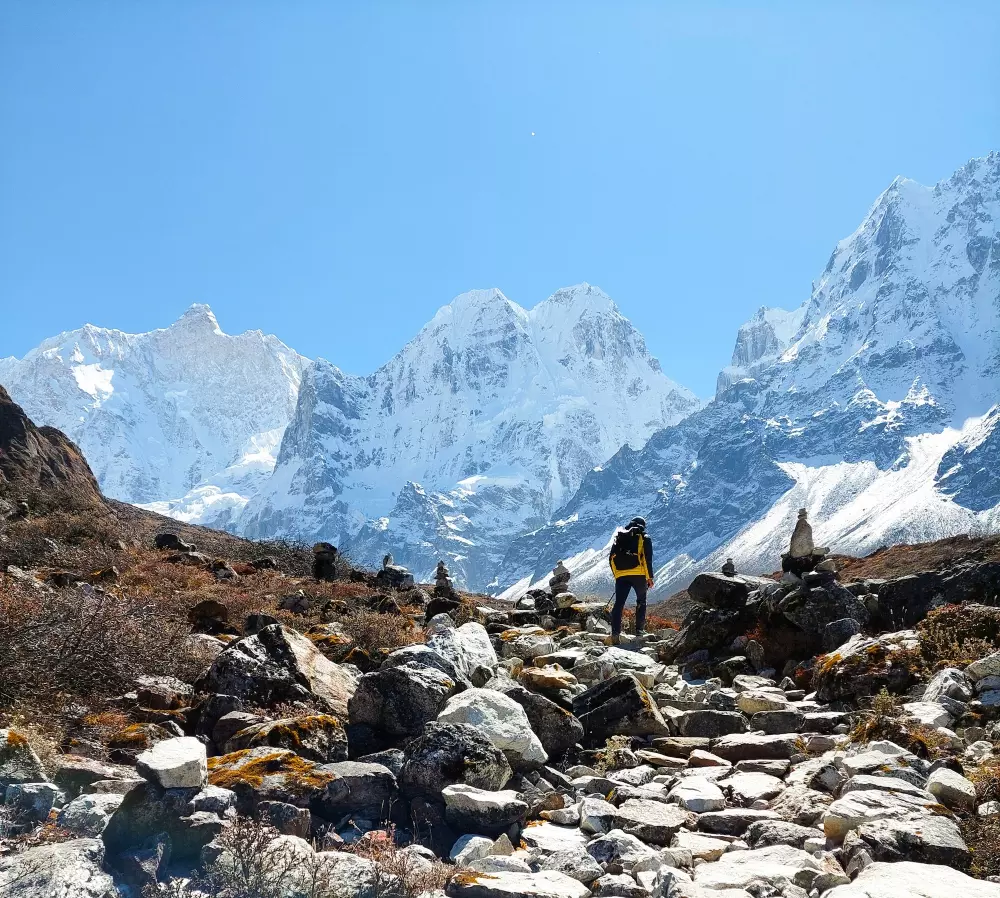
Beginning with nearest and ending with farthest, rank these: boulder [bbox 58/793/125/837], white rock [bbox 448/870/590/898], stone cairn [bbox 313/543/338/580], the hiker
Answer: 1. white rock [bbox 448/870/590/898]
2. boulder [bbox 58/793/125/837]
3. the hiker
4. stone cairn [bbox 313/543/338/580]

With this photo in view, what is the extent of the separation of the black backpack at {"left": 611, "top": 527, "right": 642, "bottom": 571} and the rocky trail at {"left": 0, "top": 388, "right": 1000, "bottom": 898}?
4.02 m

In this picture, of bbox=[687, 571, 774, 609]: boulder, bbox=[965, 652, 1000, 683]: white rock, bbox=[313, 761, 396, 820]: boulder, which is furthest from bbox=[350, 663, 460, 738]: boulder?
bbox=[687, 571, 774, 609]: boulder

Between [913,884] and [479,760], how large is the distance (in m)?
3.36

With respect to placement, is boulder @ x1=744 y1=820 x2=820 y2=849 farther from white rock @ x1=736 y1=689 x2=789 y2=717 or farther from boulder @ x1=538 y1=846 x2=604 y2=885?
white rock @ x1=736 y1=689 x2=789 y2=717

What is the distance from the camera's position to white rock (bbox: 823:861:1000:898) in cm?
458

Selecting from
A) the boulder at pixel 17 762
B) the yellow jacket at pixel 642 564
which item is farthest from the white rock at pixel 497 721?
the yellow jacket at pixel 642 564

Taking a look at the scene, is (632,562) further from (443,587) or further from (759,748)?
(443,587)

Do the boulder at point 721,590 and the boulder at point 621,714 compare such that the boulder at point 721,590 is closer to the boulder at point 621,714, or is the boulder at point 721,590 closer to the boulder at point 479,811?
the boulder at point 621,714

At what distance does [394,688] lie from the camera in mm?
8188

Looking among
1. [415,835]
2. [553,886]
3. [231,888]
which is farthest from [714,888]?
[231,888]

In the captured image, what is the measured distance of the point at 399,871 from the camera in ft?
16.4

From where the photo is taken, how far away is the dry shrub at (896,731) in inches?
295

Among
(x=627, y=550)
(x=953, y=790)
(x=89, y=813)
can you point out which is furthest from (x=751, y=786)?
(x=627, y=550)

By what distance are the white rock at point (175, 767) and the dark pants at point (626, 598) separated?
1137cm
